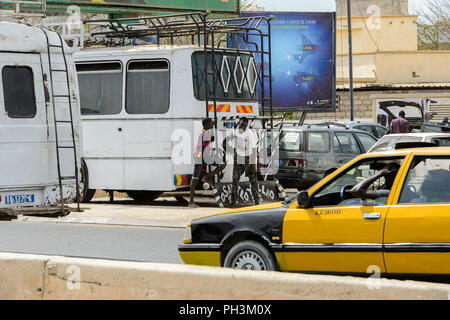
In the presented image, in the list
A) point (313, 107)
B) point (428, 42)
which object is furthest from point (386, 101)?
point (428, 42)

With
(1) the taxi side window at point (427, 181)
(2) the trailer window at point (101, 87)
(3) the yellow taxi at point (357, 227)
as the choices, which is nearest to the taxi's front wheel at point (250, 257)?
(3) the yellow taxi at point (357, 227)

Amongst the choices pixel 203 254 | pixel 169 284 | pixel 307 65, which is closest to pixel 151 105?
pixel 203 254

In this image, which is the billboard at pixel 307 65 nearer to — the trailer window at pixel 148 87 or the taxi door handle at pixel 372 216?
the trailer window at pixel 148 87

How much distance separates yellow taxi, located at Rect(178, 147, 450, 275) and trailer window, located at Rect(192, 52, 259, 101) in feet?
27.8

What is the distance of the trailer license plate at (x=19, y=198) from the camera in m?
11.5

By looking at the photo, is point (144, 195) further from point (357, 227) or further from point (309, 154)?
point (357, 227)

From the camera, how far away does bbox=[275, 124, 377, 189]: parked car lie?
19.3m

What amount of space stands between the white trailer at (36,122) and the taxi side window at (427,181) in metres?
5.56

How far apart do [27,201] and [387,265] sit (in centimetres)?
560

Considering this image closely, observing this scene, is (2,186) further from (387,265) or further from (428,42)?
(428,42)

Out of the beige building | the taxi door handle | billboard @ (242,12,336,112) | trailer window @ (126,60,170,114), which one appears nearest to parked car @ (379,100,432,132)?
the beige building

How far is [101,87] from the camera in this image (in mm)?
18047

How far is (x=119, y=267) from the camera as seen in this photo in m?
6.54

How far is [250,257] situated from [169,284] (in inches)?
92.0
